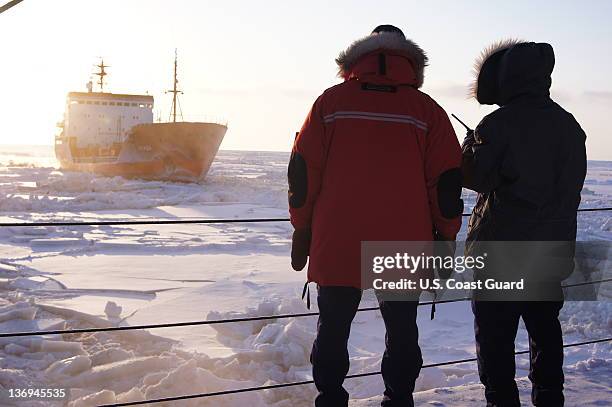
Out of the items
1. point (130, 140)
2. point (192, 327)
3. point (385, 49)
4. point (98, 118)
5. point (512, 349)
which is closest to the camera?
point (385, 49)

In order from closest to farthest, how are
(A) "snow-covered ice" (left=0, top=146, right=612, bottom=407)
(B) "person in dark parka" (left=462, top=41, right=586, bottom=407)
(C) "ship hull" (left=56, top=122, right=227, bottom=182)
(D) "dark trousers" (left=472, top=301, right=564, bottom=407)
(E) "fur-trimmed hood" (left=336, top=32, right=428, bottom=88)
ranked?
(E) "fur-trimmed hood" (left=336, top=32, right=428, bottom=88) < (B) "person in dark parka" (left=462, top=41, right=586, bottom=407) < (D) "dark trousers" (left=472, top=301, right=564, bottom=407) < (A) "snow-covered ice" (left=0, top=146, right=612, bottom=407) < (C) "ship hull" (left=56, top=122, right=227, bottom=182)

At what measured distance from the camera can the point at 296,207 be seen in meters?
2.09

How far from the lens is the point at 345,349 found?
218cm

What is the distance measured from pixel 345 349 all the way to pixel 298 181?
636 millimetres

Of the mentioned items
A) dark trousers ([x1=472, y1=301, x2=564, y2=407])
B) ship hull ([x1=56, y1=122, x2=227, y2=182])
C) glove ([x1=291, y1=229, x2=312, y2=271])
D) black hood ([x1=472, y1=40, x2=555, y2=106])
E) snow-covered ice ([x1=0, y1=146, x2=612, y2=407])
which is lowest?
snow-covered ice ([x1=0, y1=146, x2=612, y2=407])

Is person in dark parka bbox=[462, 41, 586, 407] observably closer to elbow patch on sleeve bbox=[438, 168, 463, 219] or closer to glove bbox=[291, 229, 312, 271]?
elbow patch on sleeve bbox=[438, 168, 463, 219]

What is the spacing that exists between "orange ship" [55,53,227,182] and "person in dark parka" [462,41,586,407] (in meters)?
30.8

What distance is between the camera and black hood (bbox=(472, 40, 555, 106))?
7.07ft

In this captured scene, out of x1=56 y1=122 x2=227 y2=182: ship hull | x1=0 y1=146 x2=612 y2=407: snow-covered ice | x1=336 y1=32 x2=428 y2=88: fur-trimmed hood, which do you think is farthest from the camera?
x1=56 y1=122 x2=227 y2=182: ship hull

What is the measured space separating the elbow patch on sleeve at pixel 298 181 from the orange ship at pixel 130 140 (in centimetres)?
3075

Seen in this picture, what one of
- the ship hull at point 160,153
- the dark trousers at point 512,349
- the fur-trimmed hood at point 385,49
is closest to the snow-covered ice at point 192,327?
the dark trousers at point 512,349

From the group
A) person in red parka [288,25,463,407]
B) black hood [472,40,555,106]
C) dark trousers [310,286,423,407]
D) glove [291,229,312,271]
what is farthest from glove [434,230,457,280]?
black hood [472,40,555,106]

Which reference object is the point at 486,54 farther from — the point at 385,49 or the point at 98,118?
the point at 98,118

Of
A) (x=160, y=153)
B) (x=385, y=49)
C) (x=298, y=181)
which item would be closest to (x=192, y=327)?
(x=298, y=181)
